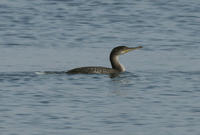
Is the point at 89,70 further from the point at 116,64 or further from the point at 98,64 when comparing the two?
the point at 98,64

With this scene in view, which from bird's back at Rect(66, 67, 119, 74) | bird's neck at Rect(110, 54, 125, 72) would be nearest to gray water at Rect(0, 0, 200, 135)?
bird's back at Rect(66, 67, 119, 74)

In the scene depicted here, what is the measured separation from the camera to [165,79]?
19094 millimetres

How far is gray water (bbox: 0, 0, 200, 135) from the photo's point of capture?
14.4 meters

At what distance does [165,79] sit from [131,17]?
450 inches

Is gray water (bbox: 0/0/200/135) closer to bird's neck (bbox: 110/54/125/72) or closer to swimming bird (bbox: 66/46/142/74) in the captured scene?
swimming bird (bbox: 66/46/142/74)

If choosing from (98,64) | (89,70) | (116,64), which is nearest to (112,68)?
(116,64)

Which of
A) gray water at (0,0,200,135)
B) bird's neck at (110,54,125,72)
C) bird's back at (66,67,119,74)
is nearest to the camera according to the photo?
gray water at (0,0,200,135)

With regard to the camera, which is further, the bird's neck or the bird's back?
the bird's neck

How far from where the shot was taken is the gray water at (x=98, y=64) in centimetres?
1441

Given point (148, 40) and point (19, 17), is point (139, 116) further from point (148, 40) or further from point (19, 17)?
point (19, 17)

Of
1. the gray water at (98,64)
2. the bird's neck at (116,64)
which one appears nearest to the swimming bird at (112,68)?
the bird's neck at (116,64)

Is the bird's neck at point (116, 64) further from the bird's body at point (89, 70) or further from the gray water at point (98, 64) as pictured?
the bird's body at point (89, 70)

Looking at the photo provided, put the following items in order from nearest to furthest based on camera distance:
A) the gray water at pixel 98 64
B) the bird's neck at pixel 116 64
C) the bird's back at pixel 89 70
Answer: the gray water at pixel 98 64 < the bird's back at pixel 89 70 < the bird's neck at pixel 116 64

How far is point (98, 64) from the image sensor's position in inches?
865
